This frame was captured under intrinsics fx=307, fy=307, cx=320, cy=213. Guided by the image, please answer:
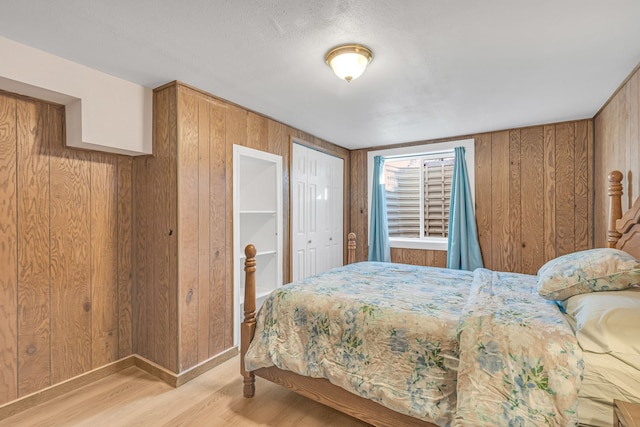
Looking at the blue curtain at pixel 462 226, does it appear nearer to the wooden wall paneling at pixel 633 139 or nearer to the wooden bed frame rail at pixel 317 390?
the wooden wall paneling at pixel 633 139

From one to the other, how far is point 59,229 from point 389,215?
3.86 metres

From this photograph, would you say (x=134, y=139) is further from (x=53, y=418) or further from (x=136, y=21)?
(x=53, y=418)

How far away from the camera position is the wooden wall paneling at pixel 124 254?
8.47 ft

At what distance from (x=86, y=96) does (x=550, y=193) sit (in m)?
4.50

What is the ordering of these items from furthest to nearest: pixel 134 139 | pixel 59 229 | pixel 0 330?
pixel 134 139, pixel 59 229, pixel 0 330

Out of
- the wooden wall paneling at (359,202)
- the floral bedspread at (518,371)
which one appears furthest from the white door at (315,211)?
the floral bedspread at (518,371)

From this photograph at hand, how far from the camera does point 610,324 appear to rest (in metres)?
1.25

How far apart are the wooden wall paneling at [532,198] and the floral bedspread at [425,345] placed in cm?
147

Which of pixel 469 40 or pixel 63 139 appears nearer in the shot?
pixel 469 40

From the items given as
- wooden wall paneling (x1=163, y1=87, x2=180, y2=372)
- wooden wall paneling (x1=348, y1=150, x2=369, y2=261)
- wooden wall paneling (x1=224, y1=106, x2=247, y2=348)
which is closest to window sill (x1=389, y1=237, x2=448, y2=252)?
wooden wall paneling (x1=348, y1=150, x2=369, y2=261)

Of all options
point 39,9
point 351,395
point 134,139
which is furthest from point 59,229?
point 351,395

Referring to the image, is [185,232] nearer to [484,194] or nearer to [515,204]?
[484,194]

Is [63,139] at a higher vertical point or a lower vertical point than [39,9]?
lower

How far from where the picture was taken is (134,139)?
7.91 feet
